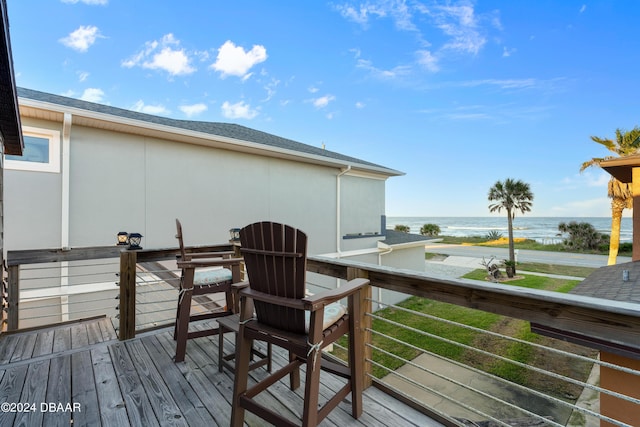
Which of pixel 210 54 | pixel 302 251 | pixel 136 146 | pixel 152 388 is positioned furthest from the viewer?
pixel 210 54

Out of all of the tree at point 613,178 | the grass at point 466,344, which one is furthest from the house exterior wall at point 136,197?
the tree at point 613,178

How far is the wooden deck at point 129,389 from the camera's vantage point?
1.63m

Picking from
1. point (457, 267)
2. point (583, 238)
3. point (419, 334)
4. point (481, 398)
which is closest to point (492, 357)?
point (481, 398)

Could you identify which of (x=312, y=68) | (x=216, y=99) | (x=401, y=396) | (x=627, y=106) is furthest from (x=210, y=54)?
(x=627, y=106)

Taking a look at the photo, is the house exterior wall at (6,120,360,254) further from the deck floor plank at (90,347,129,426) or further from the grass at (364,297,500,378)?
the grass at (364,297,500,378)

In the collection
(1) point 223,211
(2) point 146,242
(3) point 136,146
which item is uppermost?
(3) point 136,146

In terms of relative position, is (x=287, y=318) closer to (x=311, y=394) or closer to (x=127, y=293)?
(x=311, y=394)

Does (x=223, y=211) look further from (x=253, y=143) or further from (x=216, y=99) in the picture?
(x=216, y=99)

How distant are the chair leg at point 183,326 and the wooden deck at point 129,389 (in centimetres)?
9

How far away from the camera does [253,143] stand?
234 inches

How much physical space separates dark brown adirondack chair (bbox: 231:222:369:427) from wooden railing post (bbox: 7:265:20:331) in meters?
2.90

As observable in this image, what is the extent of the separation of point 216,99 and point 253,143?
6.69 metres

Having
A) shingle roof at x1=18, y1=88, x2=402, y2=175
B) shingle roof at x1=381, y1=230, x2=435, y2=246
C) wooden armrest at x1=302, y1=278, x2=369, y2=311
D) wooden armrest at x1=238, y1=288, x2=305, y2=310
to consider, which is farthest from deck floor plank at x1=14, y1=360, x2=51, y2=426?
shingle roof at x1=381, y1=230, x2=435, y2=246

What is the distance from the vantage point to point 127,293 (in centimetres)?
269
